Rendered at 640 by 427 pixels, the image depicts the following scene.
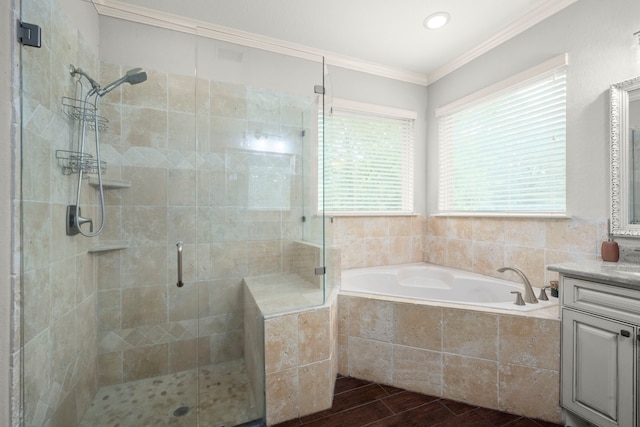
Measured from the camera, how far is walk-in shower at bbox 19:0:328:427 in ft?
5.15

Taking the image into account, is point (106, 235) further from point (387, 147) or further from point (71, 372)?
point (387, 147)

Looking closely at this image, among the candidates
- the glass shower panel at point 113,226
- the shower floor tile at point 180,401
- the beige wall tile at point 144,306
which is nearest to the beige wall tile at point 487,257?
the shower floor tile at point 180,401

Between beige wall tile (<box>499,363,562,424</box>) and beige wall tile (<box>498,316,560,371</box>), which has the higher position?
beige wall tile (<box>498,316,560,371</box>)

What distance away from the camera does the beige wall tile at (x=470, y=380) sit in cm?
157

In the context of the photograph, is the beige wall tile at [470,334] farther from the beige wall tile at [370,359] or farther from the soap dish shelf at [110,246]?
the soap dish shelf at [110,246]

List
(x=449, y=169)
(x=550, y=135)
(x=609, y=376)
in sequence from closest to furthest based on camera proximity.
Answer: (x=609, y=376), (x=550, y=135), (x=449, y=169)

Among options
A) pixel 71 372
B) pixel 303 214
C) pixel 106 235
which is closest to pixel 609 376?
pixel 303 214

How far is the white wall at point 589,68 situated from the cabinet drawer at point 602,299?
2.03ft

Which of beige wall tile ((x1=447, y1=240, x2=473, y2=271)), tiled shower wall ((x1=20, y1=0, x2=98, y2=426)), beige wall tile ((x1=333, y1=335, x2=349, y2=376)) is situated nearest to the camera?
tiled shower wall ((x1=20, y1=0, x2=98, y2=426))

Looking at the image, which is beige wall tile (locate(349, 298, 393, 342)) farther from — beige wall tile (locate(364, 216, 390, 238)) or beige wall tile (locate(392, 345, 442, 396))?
beige wall tile (locate(364, 216, 390, 238))

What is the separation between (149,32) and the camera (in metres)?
1.99

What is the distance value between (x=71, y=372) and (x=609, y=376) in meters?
2.68

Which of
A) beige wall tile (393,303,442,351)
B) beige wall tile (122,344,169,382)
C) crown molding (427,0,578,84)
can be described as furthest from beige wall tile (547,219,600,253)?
beige wall tile (122,344,169,382)

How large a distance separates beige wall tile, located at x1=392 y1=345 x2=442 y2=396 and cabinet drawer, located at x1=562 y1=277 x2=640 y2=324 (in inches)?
30.7
